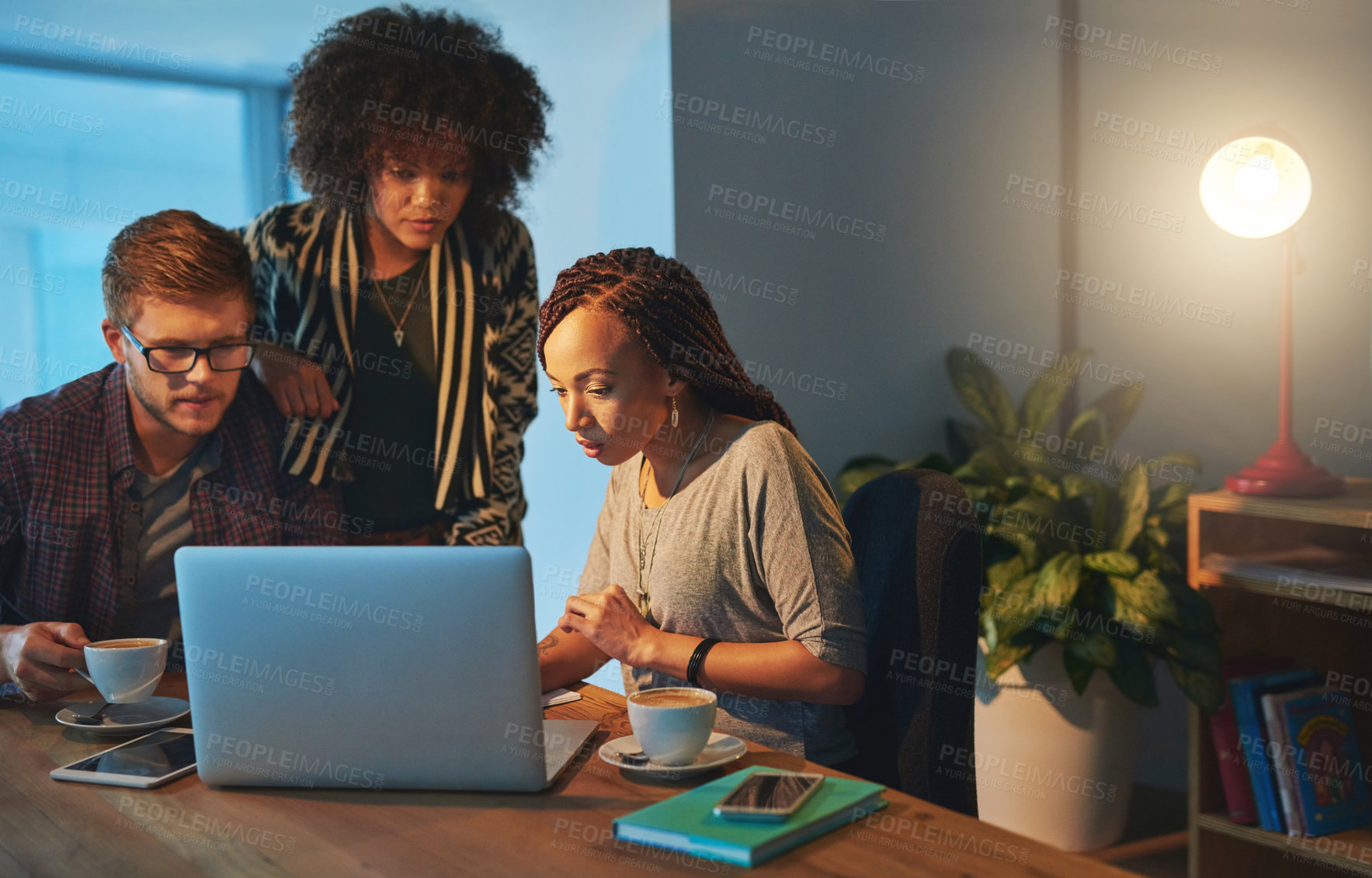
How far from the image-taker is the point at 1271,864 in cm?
236

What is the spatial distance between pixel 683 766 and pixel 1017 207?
254 cm

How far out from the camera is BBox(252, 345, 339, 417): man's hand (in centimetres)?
222

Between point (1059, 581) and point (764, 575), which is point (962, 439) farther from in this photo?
point (764, 575)

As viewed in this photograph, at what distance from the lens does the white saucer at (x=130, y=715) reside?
4.47 ft

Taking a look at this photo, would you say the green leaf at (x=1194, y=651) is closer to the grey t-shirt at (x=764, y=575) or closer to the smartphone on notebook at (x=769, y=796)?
the grey t-shirt at (x=764, y=575)

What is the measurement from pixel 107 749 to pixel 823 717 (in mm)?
909

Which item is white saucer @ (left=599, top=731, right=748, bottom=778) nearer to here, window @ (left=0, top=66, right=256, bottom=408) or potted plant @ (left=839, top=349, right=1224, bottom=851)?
potted plant @ (left=839, top=349, right=1224, bottom=851)

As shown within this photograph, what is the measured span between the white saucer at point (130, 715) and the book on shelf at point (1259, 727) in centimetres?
202

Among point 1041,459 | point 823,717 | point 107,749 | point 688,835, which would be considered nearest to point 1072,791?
point 1041,459

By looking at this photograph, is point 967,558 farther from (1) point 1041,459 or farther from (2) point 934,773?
(1) point 1041,459

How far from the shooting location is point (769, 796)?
990mm

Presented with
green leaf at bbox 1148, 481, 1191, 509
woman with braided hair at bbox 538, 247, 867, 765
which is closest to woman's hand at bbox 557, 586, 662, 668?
woman with braided hair at bbox 538, 247, 867, 765

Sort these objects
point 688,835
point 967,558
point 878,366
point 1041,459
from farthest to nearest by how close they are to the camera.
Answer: point 878,366, point 1041,459, point 967,558, point 688,835

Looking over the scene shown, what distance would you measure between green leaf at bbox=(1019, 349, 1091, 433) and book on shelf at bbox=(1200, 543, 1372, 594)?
725 millimetres
